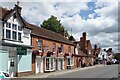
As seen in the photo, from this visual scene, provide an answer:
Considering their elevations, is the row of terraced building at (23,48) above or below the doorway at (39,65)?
above

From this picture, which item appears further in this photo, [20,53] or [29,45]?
[29,45]

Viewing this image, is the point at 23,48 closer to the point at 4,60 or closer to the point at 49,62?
the point at 4,60

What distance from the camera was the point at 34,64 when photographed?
107 ft

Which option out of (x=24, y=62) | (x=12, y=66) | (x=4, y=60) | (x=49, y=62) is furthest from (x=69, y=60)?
(x=4, y=60)

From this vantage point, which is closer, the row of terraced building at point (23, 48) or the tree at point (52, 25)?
the row of terraced building at point (23, 48)

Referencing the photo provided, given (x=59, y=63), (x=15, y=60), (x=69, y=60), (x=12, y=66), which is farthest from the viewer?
(x=69, y=60)

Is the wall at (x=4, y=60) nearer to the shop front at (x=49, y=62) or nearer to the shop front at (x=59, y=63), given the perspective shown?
the shop front at (x=49, y=62)

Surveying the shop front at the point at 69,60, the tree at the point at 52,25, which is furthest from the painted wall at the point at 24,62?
the tree at the point at 52,25

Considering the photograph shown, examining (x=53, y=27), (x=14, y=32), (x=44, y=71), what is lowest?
(x=44, y=71)

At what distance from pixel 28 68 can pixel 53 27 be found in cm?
4231

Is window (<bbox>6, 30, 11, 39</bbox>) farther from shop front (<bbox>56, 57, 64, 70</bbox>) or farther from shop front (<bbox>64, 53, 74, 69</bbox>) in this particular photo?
shop front (<bbox>64, 53, 74, 69</bbox>)

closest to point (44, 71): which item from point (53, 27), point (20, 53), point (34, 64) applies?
point (34, 64)

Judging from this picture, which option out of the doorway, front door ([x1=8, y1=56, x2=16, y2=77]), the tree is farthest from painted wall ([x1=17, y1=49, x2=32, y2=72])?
the tree

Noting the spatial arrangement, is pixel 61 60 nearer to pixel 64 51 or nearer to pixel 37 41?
pixel 64 51
